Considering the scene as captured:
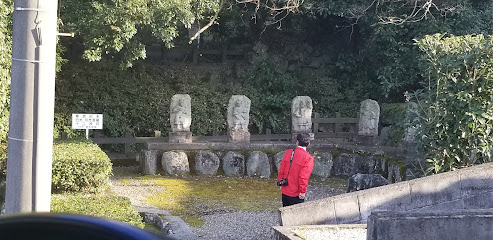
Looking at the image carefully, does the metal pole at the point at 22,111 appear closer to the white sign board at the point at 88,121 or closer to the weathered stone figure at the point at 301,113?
the white sign board at the point at 88,121

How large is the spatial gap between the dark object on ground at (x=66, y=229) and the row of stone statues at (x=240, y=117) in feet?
41.8

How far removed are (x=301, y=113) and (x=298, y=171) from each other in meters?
7.46

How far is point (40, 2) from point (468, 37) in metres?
8.01

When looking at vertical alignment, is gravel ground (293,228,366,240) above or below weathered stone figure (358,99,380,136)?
below

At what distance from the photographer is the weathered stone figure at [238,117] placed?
1598 centimetres

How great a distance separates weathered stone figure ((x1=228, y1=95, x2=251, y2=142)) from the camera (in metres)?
16.0

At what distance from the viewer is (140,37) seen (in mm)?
16672

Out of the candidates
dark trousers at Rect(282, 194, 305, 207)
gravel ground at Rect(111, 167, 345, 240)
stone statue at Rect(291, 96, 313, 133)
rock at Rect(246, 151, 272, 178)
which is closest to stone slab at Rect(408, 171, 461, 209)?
dark trousers at Rect(282, 194, 305, 207)

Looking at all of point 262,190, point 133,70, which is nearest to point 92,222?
point 262,190

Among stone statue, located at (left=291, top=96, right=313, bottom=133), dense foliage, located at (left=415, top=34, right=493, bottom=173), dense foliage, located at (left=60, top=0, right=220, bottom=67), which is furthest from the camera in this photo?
stone statue, located at (left=291, top=96, right=313, bottom=133)

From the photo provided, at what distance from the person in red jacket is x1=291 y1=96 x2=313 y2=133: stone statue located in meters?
7.21

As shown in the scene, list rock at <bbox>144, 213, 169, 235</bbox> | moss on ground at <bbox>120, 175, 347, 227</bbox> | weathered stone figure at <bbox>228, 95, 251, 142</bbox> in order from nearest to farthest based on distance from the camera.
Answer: rock at <bbox>144, 213, 169, 235</bbox> < moss on ground at <bbox>120, 175, 347, 227</bbox> < weathered stone figure at <bbox>228, 95, 251, 142</bbox>

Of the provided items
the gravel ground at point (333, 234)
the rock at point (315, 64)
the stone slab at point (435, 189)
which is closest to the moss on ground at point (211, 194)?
the gravel ground at point (333, 234)

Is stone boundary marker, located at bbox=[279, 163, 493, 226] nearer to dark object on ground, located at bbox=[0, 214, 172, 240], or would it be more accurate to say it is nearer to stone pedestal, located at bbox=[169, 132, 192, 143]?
dark object on ground, located at bbox=[0, 214, 172, 240]
